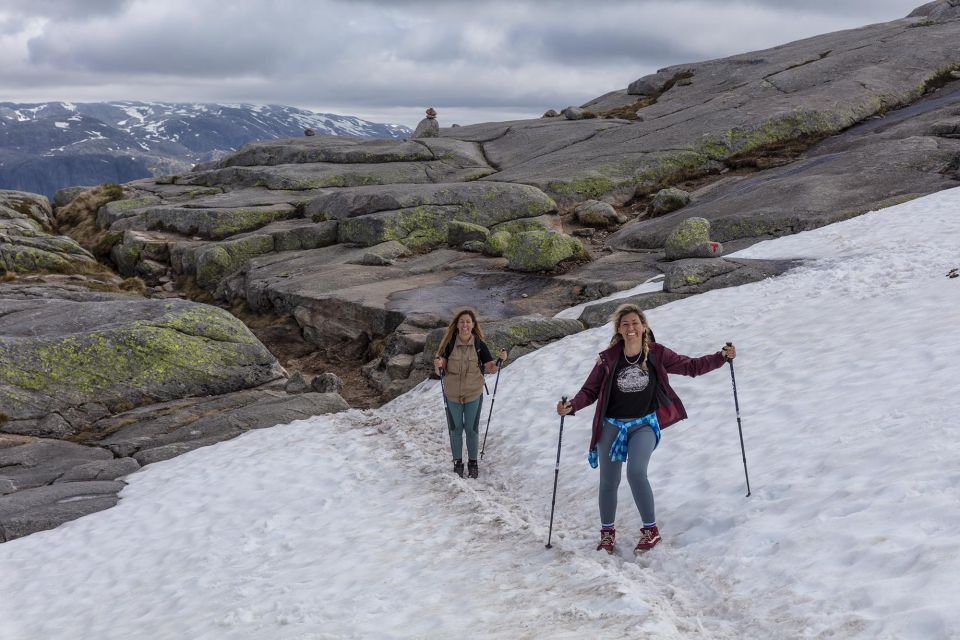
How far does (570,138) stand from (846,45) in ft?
69.8

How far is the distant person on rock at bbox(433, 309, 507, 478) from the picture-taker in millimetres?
14172

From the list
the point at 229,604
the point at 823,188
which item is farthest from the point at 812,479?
the point at 823,188

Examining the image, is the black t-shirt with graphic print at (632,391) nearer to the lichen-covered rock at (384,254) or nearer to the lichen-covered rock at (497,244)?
the lichen-covered rock at (497,244)

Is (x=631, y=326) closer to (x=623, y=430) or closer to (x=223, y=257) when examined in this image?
(x=623, y=430)

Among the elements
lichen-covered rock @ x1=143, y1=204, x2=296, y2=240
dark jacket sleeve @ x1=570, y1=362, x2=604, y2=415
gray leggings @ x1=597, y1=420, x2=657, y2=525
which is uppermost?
lichen-covered rock @ x1=143, y1=204, x2=296, y2=240

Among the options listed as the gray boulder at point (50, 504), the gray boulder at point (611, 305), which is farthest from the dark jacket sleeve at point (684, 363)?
the gray boulder at point (50, 504)

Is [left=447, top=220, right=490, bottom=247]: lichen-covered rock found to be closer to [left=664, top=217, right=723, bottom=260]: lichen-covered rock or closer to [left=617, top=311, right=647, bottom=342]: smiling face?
[left=664, top=217, right=723, bottom=260]: lichen-covered rock

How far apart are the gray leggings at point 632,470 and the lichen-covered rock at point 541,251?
61.5ft

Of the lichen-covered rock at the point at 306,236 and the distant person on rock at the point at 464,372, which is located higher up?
the lichen-covered rock at the point at 306,236

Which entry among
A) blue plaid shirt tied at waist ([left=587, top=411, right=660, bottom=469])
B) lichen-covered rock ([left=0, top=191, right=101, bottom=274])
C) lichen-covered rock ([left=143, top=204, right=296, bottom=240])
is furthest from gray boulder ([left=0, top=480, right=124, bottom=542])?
lichen-covered rock ([left=143, top=204, right=296, bottom=240])

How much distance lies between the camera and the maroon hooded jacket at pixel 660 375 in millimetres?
9742

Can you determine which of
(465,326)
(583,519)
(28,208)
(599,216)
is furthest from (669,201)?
(28,208)

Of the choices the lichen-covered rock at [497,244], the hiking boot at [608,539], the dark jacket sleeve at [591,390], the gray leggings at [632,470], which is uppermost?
the lichen-covered rock at [497,244]

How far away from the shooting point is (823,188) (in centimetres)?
2930
